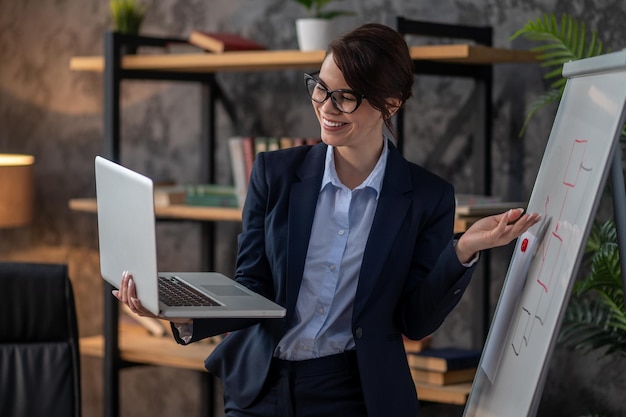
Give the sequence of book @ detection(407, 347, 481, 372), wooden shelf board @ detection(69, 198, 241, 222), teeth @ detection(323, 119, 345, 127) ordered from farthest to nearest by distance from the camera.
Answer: wooden shelf board @ detection(69, 198, 241, 222) → book @ detection(407, 347, 481, 372) → teeth @ detection(323, 119, 345, 127)

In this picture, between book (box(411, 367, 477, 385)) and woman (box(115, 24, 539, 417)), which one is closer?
woman (box(115, 24, 539, 417))

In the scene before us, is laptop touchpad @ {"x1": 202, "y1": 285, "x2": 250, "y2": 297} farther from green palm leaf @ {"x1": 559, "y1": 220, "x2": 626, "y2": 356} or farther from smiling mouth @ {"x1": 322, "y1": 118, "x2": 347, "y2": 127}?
green palm leaf @ {"x1": 559, "y1": 220, "x2": 626, "y2": 356}

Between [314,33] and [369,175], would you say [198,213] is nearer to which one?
[314,33]

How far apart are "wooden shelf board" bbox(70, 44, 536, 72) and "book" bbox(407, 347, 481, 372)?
32.2 inches

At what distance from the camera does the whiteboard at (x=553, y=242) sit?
1598 millimetres

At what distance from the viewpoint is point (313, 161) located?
2.03 m

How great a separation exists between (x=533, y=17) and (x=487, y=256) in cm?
71

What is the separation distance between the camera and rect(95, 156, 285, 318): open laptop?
1.69 m

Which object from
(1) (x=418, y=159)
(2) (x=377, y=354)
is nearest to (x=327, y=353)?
(2) (x=377, y=354)

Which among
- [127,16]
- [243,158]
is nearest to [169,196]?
[243,158]

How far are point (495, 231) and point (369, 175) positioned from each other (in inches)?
15.9

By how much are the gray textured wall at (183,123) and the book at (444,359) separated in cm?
14

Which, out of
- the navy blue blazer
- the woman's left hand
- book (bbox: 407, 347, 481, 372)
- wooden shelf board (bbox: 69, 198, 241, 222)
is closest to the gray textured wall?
book (bbox: 407, 347, 481, 372)

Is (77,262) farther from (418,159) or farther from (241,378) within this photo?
(241,378)
